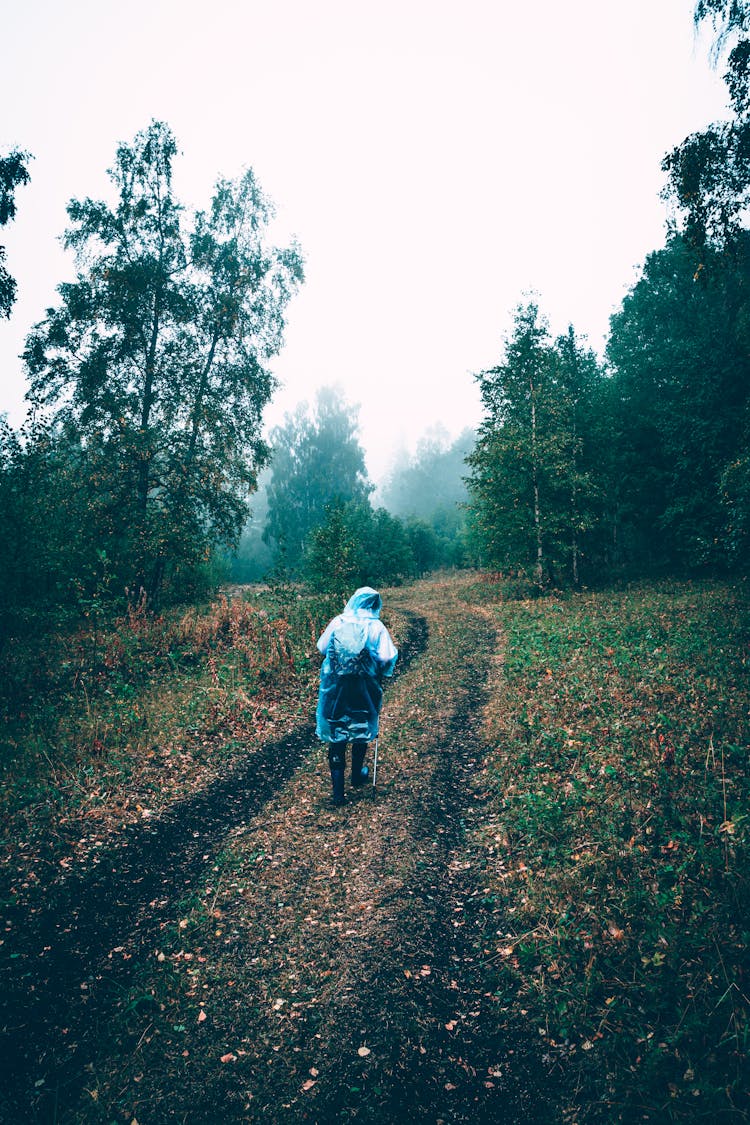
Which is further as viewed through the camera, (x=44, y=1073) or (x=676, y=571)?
(x=676, y=571)

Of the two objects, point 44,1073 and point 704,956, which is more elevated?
point 704,956

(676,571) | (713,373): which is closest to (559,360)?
(713,373)

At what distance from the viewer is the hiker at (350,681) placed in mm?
6246

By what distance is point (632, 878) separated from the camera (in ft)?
14.3

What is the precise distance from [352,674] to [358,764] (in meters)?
1.41

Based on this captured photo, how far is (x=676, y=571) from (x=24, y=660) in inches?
1162

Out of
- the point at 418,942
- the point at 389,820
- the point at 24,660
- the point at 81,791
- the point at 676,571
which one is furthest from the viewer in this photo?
the point at 676,571

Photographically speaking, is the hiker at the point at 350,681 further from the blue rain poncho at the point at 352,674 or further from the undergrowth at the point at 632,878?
the undergrowth at the point at 632,878

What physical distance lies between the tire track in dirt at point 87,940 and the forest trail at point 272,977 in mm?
16

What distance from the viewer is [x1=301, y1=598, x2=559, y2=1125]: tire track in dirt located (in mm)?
2945

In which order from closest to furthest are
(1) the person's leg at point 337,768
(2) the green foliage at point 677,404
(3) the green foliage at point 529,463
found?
(1) the person's leg at point 337,768
(3) the green foliage at point 529,463
(2) the green foliage at point 677,404

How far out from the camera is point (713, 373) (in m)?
Answer: 23.8

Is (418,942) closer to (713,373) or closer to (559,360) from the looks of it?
(559,360)

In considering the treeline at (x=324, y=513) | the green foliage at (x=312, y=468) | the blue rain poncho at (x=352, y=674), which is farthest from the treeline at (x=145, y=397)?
the green foliage at (x=312, y=468)
